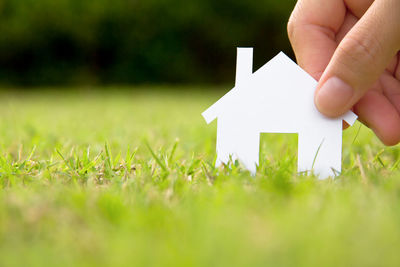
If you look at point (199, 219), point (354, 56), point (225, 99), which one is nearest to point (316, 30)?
point (354, 56)

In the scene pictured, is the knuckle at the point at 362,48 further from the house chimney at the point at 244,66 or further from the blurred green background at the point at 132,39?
the blurred green background at the point at 132,39

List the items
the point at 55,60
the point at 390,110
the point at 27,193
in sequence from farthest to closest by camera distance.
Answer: the point at 55,60
the point at 390,110
the point at 27,193

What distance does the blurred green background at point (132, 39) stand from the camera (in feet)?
42.1

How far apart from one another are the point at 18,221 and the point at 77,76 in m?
13.6

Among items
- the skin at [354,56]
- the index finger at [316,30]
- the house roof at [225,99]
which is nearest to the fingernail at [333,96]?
the skin at [354,56]

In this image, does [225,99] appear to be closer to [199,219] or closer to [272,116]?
[272,116]

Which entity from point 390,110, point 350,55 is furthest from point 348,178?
point 390,110

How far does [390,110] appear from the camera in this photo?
161 centimetres

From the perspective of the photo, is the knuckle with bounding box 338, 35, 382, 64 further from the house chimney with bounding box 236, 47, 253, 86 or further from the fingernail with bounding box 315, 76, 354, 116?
the house chimney with bounding box 236, 47, 253, 86

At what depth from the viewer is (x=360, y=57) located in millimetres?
1295

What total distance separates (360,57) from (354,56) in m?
0.02

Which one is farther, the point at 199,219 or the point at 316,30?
the point at 316,30

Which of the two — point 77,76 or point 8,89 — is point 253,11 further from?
point 8,89

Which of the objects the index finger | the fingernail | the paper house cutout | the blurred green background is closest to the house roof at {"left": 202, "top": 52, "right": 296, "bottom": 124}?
the paper house cutout
